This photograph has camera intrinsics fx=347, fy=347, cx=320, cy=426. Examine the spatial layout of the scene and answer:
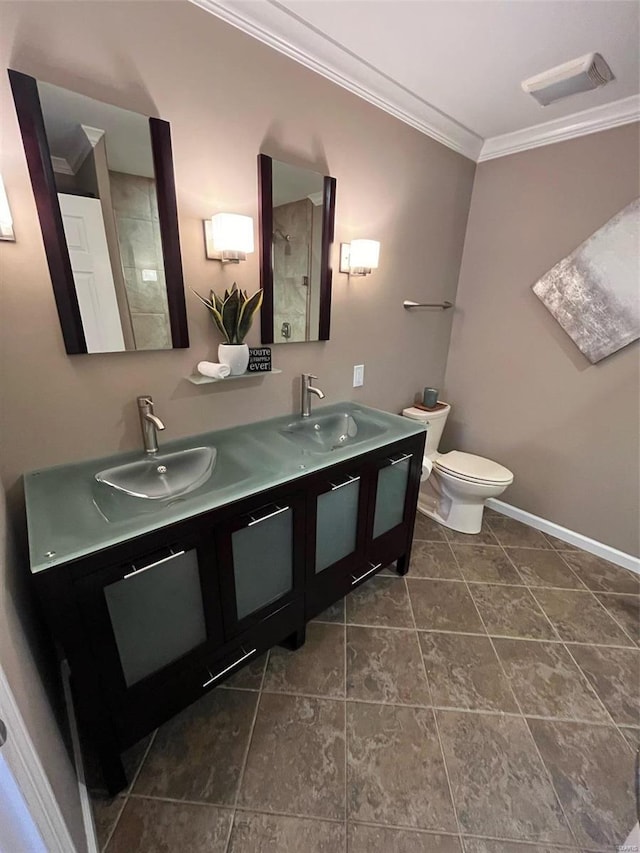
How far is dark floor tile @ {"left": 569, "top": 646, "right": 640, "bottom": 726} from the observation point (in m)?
1.33

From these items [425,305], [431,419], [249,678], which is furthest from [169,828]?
[425,305]

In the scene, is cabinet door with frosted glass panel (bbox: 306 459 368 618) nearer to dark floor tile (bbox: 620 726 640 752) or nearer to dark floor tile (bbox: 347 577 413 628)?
dark floor tile (bbox: 347 577 413 628)

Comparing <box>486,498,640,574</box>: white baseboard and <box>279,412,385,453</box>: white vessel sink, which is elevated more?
<box>279,412,385,453</box>: white vessel sink

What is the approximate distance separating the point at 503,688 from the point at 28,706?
5.16 feet

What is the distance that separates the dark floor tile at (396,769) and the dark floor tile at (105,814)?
0.70 m

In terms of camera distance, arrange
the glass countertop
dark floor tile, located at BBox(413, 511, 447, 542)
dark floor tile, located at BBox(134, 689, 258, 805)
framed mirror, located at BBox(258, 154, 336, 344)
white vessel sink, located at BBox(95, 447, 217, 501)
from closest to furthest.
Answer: the glass countertop, dark floor tile, located at BBox(134, 689, 258, 805), white vessel sink, located at BBox(95, 447, 217, 501), framed mirror, located at BBox(258, 154, 336, 344), dark floor tile, located at BBox(413, 511, 447, 542)

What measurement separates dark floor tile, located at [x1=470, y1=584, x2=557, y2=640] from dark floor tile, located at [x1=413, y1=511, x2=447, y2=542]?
1.36 ft

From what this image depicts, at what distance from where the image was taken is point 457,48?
1.38 m

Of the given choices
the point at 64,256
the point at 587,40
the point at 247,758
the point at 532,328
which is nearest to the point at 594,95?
the point at 587,40

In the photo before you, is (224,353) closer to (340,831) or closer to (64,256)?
(64,256)

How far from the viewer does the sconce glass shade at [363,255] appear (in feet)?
5.63

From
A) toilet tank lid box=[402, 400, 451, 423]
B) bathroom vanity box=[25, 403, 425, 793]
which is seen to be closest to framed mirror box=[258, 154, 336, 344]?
bathroom vanity box=[25, 403, 425, 793]

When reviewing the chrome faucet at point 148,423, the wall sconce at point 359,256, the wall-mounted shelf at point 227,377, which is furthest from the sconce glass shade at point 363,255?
the chrome faucet at point 148,423

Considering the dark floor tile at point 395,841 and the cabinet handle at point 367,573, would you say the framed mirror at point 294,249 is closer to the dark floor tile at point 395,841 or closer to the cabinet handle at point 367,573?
the cabinet handle at point 367,573
